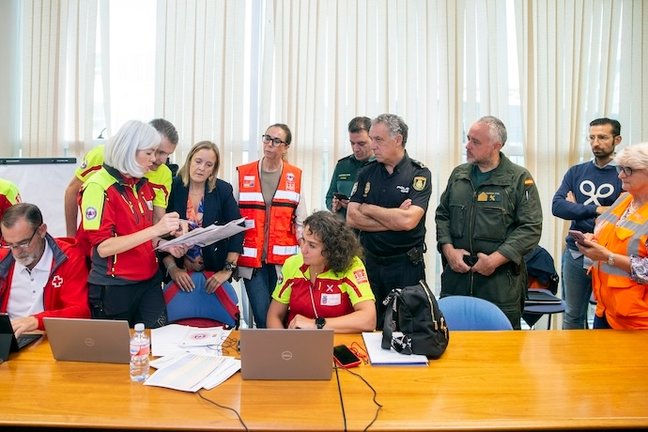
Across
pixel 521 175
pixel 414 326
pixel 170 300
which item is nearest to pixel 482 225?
pixel 521 175

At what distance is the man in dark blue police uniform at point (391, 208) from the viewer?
3012 millimetres

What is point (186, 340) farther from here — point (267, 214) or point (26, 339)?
point (267, 214)

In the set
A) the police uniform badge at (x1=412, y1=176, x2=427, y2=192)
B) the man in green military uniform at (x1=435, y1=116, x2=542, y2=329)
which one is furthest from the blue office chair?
the police uniform badge at (x1=412, y1=176, x2=427, y2=192)

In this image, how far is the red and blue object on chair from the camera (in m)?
2.61

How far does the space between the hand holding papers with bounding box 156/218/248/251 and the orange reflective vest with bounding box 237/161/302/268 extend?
585 millimetres

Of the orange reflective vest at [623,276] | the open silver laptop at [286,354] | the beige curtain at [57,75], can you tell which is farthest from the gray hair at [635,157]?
the beige curtain at [57,75]

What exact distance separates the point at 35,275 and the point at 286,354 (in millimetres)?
1324

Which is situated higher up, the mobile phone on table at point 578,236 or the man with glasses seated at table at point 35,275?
the mobile phone on table at point 578,236

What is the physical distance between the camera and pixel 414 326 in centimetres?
199

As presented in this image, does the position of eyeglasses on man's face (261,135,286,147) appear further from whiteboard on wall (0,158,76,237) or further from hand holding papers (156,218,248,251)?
whiteboard on wall (0,158,76,237)

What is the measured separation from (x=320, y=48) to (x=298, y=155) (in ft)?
3.14

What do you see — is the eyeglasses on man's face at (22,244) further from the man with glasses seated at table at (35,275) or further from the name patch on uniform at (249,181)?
the name patch on uniform at (249,181)

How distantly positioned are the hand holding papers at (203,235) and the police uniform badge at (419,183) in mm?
1120

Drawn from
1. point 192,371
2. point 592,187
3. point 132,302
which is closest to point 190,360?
point 192,371
